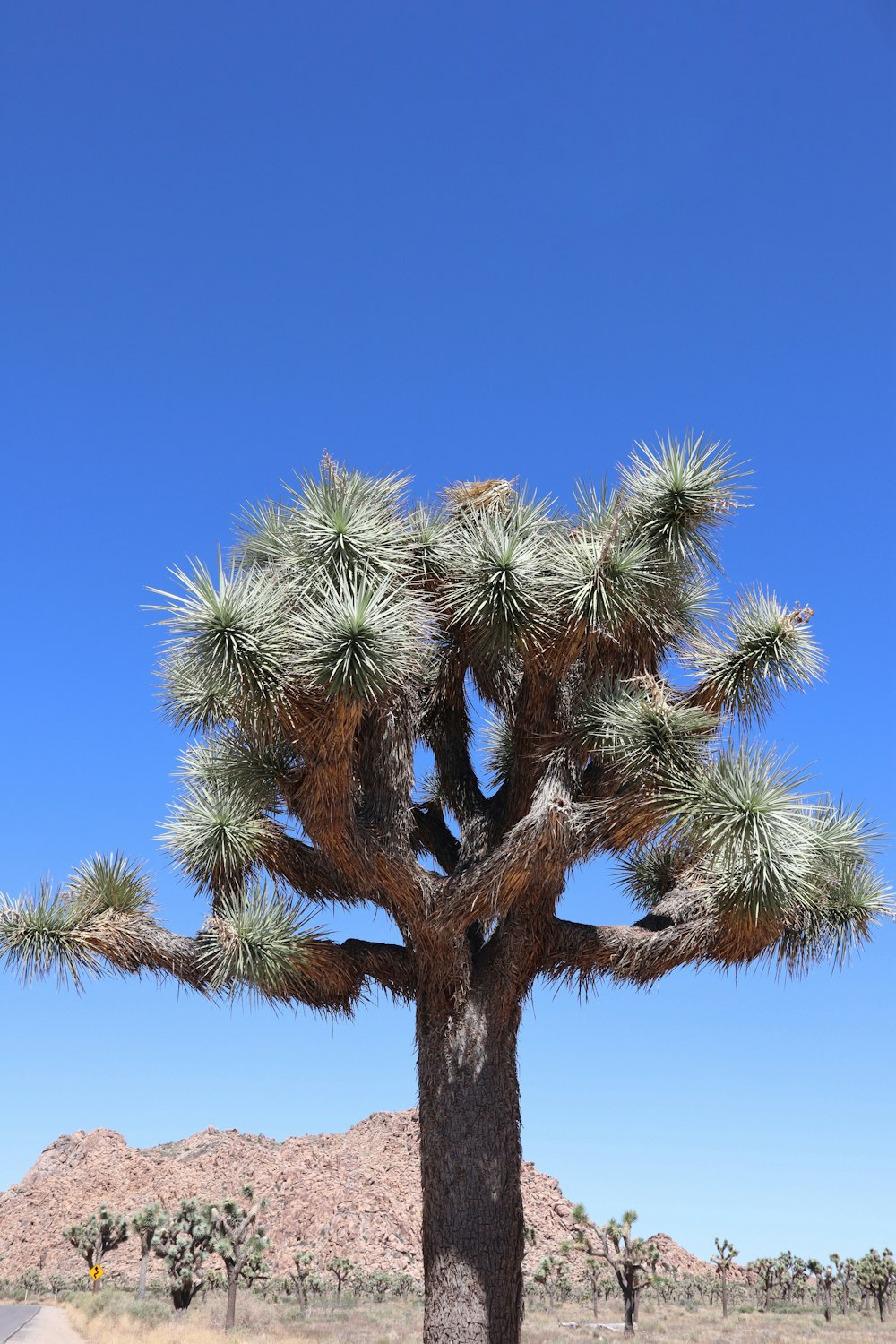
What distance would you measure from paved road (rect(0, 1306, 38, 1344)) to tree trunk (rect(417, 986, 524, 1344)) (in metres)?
12.5

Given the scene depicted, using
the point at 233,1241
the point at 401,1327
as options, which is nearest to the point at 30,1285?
the point at 233,1241

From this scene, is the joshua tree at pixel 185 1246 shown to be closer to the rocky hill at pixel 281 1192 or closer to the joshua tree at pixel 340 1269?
the joshua tree at pixel 340 1269

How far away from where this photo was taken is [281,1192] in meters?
53.7

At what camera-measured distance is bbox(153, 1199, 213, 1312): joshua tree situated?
27.1 meters

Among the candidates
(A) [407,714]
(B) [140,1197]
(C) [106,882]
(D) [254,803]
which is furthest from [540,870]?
(B) [140,1197]

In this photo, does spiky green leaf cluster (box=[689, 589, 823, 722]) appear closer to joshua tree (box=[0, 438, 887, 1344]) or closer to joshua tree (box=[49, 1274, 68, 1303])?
joshua tree (box=[0, 438, 887, 1344])

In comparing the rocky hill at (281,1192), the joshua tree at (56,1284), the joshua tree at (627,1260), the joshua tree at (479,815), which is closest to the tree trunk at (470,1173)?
the joshua tree at (479,815)

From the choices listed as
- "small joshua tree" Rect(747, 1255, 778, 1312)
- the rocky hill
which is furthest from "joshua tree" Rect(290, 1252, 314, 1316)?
"small joshua tree" Rect(747, 1255, 778, 1312)

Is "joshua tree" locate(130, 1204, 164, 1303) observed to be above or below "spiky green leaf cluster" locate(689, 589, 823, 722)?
below

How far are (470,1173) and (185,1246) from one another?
22.5m

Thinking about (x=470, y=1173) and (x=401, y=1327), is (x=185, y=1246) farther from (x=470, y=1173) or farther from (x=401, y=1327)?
(x=470, y=1173)

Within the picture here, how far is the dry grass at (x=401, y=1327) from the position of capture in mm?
20438

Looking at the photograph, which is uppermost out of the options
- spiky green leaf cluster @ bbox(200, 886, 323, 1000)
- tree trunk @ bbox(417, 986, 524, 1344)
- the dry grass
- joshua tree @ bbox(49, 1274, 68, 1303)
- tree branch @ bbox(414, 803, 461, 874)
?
tree branch @ bbox(414, 803, 461, 874)

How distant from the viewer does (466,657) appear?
988 centimetres
